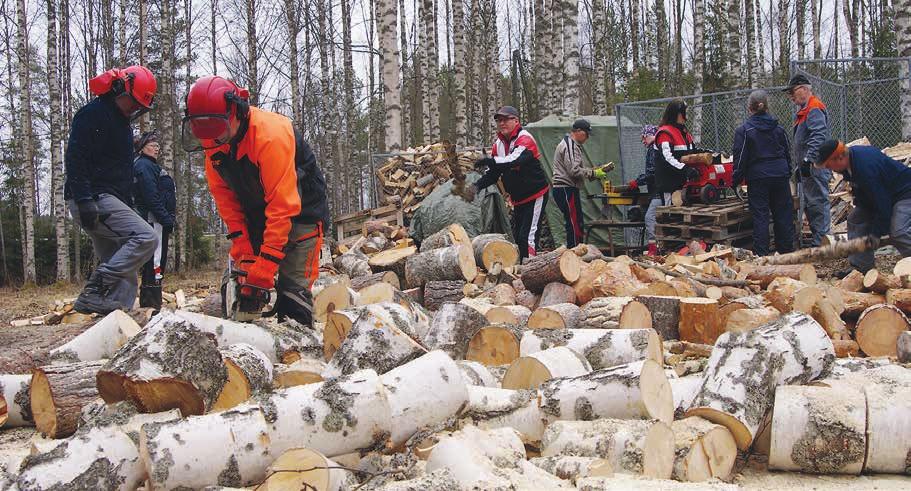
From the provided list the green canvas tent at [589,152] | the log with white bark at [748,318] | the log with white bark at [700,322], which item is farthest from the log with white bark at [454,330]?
the green canvas tent at [589,152]

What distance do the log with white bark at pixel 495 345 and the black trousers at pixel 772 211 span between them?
5220 millimetres

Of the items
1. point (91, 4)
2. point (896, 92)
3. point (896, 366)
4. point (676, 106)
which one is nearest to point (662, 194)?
point (676, 106)

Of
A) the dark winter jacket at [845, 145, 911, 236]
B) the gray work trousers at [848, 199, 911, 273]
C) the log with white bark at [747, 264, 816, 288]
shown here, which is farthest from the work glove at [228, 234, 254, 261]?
the gray work trousers at [848, 199, 911, 273]

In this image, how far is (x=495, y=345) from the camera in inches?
170

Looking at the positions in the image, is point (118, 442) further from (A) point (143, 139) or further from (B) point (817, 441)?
(A) point (143, 139)

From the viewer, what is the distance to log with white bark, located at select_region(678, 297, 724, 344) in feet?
16.7

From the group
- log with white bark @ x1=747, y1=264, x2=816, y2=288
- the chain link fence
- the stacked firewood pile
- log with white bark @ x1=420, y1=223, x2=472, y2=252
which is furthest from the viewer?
the stacked firewood pile

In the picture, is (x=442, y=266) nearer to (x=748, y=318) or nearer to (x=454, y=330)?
(x=454, y=330)

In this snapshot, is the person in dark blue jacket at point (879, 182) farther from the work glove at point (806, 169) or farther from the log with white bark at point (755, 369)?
the log with white bark at point (755, 369)

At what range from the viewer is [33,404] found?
12.7ft

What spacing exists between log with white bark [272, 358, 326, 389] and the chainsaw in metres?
0.50

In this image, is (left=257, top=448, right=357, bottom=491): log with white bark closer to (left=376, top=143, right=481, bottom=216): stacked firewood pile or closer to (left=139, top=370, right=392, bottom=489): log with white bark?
(left=139, top=370, right=392, bottom=489): log with white bark

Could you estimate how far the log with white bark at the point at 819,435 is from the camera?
10.3 ft

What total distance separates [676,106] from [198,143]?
6343 mm
